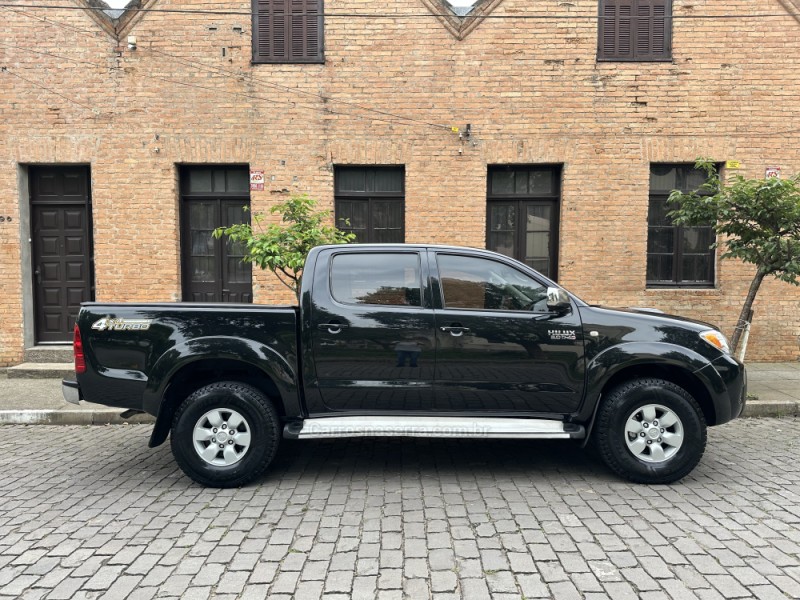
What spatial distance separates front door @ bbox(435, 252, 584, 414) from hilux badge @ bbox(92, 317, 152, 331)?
7.64 ft

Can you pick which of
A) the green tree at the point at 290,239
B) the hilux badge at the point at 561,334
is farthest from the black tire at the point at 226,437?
the green tree at the point at 290,239

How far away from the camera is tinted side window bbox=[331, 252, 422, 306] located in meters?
4.41

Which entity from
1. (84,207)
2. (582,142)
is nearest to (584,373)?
(582,142)

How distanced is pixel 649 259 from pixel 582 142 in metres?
2.25

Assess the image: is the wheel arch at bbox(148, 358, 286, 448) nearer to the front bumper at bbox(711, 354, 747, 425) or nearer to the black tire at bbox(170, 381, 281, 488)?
the black tire at bbox(170, 381, 281, 488)

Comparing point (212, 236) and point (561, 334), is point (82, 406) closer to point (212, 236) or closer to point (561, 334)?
point (212, 236)

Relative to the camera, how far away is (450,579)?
2.93 m

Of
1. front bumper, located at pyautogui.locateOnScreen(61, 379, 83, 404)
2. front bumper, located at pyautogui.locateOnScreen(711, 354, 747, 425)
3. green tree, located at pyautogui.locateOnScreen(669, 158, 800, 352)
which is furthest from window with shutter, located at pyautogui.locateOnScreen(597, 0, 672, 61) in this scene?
front bumper, located at pyautogui.locateOnScreen(61, 379, 83, 404)

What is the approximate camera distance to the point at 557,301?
4.27 m

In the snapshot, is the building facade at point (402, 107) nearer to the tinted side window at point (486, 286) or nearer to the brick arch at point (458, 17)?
the brick arch at point (458, 17)

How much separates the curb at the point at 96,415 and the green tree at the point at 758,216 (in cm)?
86

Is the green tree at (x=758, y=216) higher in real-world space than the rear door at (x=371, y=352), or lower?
higher

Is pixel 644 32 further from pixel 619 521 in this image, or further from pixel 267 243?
pixel 619 521

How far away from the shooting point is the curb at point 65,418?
6.27 m
